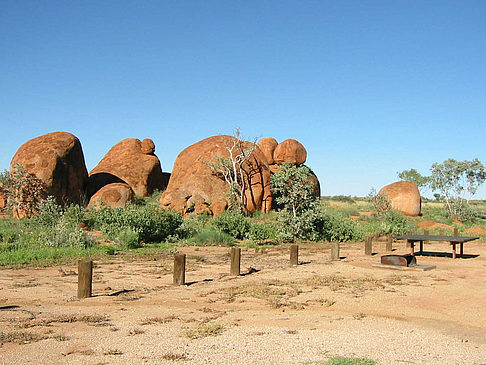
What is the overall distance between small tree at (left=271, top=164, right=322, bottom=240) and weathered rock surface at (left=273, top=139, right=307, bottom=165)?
7418 mm

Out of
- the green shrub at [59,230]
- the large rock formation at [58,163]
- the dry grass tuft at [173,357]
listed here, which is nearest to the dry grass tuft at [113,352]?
the dry grass tuft at [173,357]

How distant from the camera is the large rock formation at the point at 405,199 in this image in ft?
110

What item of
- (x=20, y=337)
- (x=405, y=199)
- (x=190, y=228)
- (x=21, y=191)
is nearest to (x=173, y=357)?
(x=20, y=337)

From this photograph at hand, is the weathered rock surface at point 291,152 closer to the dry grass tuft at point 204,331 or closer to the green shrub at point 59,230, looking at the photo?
the green shrub at point 59,230

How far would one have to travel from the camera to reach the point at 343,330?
20.9 feet

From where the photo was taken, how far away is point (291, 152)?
92.2 ft

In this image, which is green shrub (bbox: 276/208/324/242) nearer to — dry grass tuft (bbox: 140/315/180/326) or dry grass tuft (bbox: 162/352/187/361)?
dry grass tuft (bbox: 140/315/180/326)

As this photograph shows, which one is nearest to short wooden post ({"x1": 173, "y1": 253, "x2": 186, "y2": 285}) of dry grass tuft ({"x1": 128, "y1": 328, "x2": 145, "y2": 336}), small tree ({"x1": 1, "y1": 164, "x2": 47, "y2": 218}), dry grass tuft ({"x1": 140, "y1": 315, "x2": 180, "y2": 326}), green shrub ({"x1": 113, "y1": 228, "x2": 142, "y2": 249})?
dry grass tuft ({"x1": 140, "y1": 315, "x2": 180, "y2": 326})

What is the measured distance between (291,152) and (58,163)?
13.1m

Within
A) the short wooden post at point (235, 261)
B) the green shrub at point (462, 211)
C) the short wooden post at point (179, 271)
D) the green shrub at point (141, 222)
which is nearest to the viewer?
the short wooden post at point (179, 271)

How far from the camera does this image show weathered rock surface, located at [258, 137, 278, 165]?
2909cm

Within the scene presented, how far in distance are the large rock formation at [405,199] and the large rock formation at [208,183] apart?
11849 mm

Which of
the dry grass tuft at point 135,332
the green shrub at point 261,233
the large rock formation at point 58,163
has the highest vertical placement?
the large rock formation at point 58,163

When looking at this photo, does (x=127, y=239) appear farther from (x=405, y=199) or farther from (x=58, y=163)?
(x=405, y=199)
